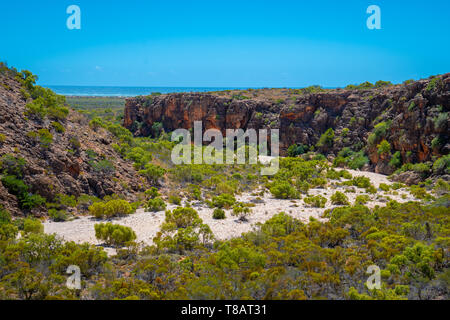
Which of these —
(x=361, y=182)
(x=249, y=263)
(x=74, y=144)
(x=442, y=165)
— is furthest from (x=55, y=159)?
(x=442, y=165)

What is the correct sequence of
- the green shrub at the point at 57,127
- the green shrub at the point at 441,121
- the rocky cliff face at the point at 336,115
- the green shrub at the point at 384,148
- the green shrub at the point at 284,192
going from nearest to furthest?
the green shrub at the point at 57,127, the green shrub at the point at 284,192, the green shrub at the point at 441,121, the rocky cliff face at the point at 336,115, the green shrub at the point at 384,148

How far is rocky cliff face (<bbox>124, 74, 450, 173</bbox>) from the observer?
70.3 ft

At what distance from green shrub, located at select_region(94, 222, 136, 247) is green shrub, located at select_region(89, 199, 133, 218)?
8.67ft

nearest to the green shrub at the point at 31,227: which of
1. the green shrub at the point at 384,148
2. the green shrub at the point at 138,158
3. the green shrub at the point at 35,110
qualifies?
the green shrub at the point at 35,110

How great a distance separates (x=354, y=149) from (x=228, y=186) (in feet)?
47.8

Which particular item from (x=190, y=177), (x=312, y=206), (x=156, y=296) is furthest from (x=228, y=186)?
(x=156, y=296)

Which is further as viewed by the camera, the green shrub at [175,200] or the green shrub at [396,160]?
the green shrub at [396,160]

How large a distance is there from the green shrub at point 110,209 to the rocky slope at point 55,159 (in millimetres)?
1811

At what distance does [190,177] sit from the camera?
68.2 feet

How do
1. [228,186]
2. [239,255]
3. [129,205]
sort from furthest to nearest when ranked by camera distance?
[228,186] < [129,205] < [239,255]

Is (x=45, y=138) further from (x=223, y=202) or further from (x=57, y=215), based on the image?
(x=223, y=202)

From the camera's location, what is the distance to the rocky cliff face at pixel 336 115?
21422 millimetres

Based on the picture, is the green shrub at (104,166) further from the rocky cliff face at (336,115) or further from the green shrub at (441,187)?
the rocky cliff face at (336,115)
